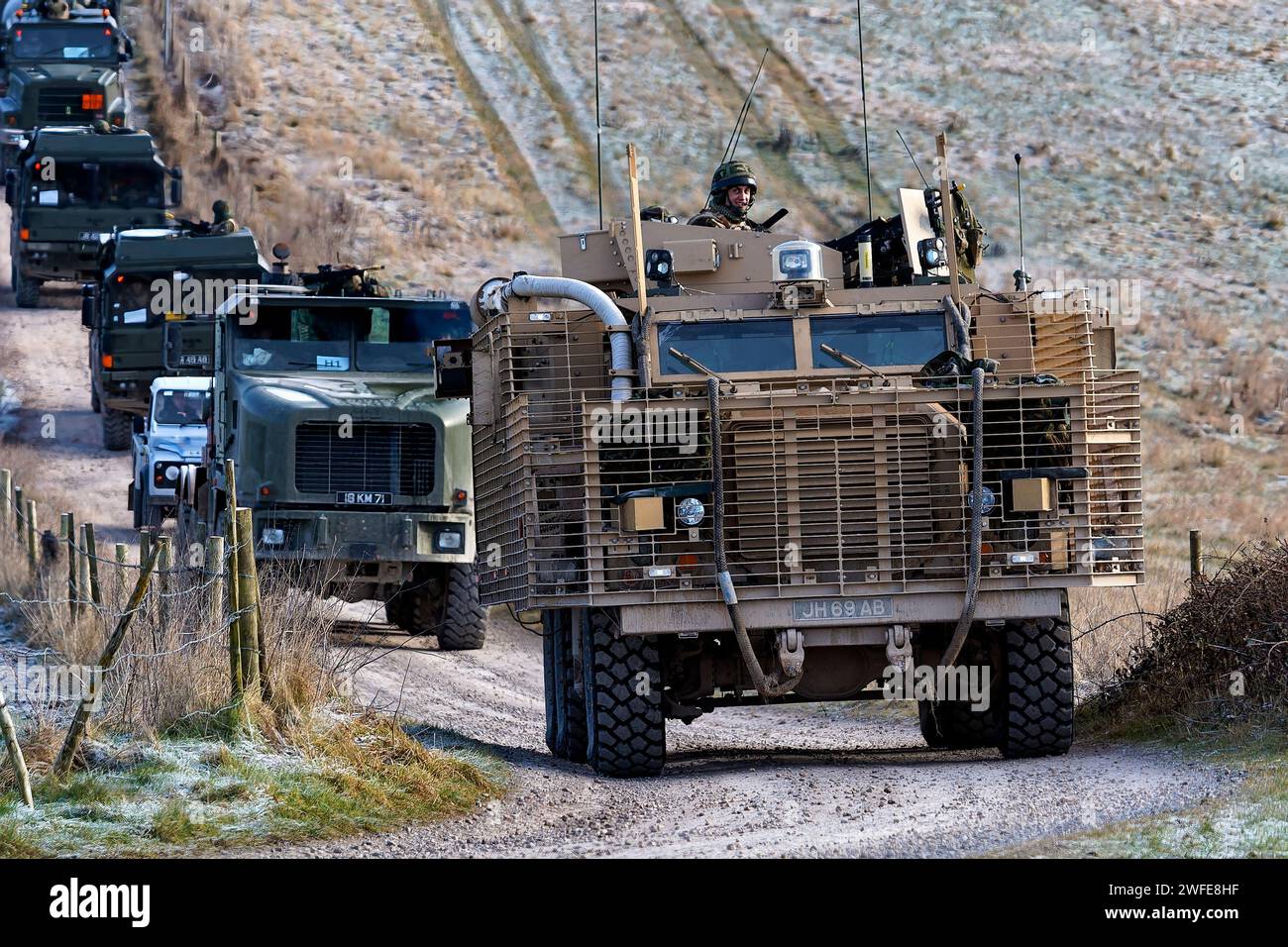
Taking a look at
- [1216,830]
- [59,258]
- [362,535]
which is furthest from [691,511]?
[59,258]

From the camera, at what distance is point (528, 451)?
11.6m

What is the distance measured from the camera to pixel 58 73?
3562cm

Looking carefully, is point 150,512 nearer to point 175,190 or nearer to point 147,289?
point 147,289

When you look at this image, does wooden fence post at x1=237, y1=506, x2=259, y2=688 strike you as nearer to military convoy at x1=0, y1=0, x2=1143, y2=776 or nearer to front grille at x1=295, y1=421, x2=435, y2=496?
military convoy at x1=0, y1=0, x2=1143, y2=776

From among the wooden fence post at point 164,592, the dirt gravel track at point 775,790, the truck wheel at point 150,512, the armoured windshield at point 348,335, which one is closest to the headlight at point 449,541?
the dirt gravel track at point 775,790

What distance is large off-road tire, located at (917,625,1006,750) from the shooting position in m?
11.9

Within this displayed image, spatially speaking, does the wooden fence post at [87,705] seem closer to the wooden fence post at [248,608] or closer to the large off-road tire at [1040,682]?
the wooden fence post at [248,608]

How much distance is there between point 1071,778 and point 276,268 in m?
12.9

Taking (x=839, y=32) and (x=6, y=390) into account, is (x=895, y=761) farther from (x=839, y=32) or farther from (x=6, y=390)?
(x=839, y=32)

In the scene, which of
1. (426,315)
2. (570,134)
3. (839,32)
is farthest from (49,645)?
(839,32)

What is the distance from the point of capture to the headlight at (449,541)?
16938mm

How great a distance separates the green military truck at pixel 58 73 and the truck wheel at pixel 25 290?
2566mm

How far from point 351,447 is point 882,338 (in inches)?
226

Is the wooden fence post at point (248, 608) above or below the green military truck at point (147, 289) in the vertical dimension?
below
